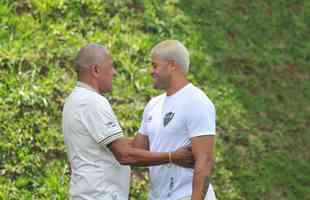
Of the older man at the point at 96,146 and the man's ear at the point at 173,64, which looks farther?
the man's ear at the point at 173,64

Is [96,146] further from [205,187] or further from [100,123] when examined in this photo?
[205,187]

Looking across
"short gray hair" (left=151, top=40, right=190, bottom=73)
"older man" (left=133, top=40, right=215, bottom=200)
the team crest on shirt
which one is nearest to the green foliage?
"older man" (left=133, top=40, right=215, bottom=200)

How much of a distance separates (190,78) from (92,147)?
4.69 metres

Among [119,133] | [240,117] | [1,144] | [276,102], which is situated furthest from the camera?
[276,102]

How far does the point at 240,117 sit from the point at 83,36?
2.21 m

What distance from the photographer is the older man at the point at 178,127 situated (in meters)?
4.23

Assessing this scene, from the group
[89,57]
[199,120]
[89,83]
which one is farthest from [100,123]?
[199,120]

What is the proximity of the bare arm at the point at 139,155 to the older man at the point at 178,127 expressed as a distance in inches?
3.5

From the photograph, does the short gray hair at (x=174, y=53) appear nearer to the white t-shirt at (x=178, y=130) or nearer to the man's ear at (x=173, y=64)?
the man's ear at (x=173, y=64)

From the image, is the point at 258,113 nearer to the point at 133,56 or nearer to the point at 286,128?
the point at 286,128

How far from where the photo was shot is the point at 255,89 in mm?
9242

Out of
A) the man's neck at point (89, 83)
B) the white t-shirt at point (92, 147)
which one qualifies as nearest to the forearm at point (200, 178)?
the white t-shirt at point (92, 147)

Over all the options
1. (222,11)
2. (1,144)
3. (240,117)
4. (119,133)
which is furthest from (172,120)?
(222,11)

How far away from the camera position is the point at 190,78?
8.80 metres
